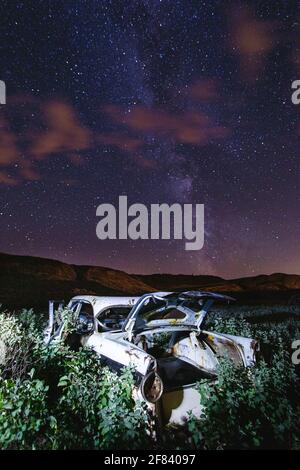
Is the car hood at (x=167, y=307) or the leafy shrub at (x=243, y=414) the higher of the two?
the car hood at (x=167, y=307)

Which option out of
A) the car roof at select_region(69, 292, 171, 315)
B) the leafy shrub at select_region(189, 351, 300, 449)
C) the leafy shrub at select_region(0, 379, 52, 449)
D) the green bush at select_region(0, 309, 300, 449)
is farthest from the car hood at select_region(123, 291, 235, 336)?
the leafy shrub at select_region(0, 379, 52, 449)

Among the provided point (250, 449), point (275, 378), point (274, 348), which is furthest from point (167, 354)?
point (274, 348)

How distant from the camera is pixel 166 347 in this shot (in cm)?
606

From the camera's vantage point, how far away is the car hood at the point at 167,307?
15.8ft

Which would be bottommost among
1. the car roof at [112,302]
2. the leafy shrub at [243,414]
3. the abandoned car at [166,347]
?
the leafy shrub at [243,414]

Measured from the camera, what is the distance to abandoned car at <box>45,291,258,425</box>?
394cm

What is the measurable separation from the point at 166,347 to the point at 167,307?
117 centimetres

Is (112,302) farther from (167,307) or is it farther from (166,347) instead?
(166,347)

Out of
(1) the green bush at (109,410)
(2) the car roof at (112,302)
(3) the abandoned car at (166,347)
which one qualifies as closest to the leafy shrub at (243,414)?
(1) the green bush at (109,410)

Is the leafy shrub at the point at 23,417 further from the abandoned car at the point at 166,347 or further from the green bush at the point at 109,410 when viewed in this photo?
the abandoned car at the point at 166,347

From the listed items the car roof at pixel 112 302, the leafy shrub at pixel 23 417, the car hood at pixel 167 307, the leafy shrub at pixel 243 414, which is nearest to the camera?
the leafy shrub at pixel 23 417

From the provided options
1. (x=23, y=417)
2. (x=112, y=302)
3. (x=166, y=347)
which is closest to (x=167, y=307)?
(x=112, y=302)

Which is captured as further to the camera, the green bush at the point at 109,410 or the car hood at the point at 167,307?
the car hood at the point at 167,307

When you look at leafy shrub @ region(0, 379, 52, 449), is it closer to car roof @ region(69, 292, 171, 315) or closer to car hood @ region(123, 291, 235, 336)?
car hood @ region(123, 291, 235, 336)
